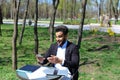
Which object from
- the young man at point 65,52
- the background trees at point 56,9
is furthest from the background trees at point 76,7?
the young man at point 65,52

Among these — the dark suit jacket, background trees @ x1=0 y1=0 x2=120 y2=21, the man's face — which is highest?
the man's face

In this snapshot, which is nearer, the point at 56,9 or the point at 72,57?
the point at 72,57

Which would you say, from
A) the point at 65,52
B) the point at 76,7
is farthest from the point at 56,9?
the point at 76,7

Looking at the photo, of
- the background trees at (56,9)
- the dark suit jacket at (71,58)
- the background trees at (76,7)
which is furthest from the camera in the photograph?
the background trees at (76,7)

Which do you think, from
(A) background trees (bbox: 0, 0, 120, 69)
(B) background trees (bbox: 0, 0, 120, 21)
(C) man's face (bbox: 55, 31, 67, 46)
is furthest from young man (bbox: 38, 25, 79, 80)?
(B) background trees (bbox: 0, 0, 120, 21)

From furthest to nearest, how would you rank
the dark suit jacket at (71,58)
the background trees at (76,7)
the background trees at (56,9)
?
the background trees at (76,7) → the background trees at (56,9) → the dark suit jacket at (71,58)

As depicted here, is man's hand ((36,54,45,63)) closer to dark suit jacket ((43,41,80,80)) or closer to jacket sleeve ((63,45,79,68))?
dark suit jacket ((43,41,80,80))

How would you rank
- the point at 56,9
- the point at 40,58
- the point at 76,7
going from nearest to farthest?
the point at 40,58, the point at 56,9, the point at 76,7

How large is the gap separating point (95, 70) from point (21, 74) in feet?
21.8

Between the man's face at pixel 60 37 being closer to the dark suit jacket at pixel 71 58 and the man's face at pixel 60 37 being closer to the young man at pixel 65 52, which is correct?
the young man at pixel 65 52

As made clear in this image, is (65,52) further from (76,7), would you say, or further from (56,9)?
(76,7)

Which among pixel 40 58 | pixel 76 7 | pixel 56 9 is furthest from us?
pixel 76 7

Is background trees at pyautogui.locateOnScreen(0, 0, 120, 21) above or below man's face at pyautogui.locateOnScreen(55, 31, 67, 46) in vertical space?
below

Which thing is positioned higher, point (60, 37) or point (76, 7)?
point (60, 37)
